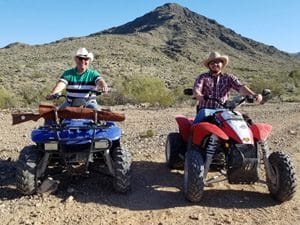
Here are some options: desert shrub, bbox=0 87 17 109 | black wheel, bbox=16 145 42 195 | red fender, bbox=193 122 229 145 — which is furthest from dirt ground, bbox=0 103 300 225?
desert shrub, bbox=0 87 17 109

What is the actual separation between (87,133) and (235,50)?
96.5 metres

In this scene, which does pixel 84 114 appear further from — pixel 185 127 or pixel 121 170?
pixel 185 127

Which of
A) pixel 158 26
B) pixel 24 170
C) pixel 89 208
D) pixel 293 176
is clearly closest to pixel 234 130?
pixel 293 176

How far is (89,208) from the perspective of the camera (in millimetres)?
6527

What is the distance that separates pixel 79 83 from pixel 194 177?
246cm

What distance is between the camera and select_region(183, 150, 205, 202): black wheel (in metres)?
6.51

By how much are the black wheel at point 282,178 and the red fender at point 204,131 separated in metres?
0.76

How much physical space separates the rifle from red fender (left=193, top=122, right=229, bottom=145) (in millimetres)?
1006

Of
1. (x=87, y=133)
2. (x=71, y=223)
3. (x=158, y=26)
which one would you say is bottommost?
(x=71, y=223)

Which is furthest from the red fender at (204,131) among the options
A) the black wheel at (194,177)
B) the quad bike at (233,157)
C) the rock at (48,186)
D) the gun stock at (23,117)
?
the gun stock at (23,117)

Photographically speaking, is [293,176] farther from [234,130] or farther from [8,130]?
[8,130]

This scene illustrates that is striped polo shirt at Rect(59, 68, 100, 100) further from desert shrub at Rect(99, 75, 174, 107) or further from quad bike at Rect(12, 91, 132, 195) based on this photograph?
desert shrub at Rect(99, 75, 174, 107)

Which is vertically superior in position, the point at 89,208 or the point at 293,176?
the point at 293,176

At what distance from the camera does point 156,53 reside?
245 feet
